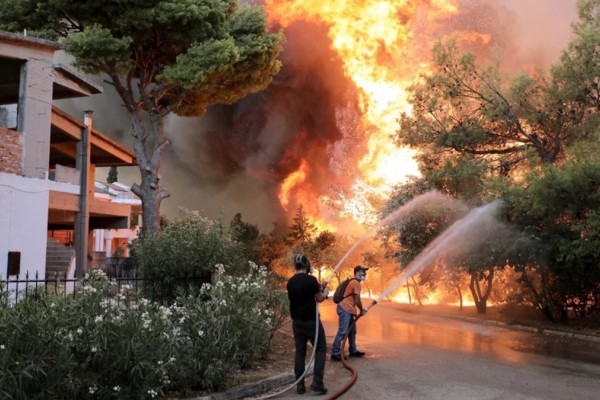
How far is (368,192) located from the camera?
36938 mm

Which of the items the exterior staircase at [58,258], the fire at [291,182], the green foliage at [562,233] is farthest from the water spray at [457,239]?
the fire at [291,182]

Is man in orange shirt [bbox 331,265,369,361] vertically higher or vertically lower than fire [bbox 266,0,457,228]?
lower

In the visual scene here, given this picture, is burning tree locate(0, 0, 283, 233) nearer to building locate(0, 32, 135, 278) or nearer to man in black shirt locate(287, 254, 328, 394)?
building locate(0, 32, 135, 278)

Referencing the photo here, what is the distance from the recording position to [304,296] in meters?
7.31

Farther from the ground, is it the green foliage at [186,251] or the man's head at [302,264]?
the green foliage at [186,251]

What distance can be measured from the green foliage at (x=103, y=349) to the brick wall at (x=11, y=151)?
7713 millimetres

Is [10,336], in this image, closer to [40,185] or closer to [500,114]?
[40,185]

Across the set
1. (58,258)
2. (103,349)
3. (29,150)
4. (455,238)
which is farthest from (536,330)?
(58,258)

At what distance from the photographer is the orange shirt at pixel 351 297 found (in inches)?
390

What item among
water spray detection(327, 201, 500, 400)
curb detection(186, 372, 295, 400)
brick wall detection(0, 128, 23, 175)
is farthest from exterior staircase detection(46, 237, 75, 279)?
curb detection(186, 372, 295, 400)

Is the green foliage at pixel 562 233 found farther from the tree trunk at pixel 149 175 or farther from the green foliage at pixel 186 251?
the tree trunk at pixel 149 175

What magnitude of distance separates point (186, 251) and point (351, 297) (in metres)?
4.91

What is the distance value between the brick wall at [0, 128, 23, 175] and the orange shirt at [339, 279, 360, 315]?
932cm

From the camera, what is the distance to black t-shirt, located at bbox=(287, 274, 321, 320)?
730cm
